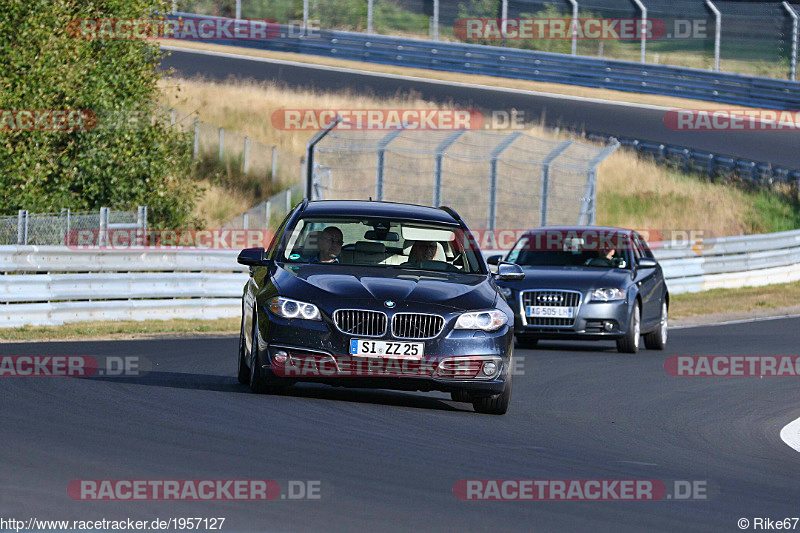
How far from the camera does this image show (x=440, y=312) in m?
10.2

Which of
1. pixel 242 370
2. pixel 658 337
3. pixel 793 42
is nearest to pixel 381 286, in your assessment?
pixel 242 370

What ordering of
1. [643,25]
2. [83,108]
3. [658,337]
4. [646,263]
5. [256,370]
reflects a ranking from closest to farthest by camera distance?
A: [256,370], [646,263], [658,337], [83,108], [643,25]

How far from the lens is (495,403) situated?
428 inches

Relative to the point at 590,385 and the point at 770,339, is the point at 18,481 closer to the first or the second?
the point at 590,385

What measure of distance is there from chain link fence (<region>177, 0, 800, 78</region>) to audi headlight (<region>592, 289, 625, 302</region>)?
824 inches

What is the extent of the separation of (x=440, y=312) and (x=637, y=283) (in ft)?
26.5

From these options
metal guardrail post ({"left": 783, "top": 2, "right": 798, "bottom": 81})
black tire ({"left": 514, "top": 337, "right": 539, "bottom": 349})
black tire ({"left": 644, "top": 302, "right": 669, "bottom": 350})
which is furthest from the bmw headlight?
metal guardrail post ({"left": 783, "top": 2, "right": 798, "bottom": 81})

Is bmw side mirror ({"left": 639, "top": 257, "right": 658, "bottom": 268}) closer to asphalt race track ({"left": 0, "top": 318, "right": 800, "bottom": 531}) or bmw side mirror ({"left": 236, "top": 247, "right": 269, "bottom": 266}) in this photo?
asphalt race track ({"left": 0, "top": 318, "right": 800, "bottom": 531})

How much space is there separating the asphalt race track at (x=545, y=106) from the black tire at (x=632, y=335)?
19.9 metres

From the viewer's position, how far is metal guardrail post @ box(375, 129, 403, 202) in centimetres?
2571

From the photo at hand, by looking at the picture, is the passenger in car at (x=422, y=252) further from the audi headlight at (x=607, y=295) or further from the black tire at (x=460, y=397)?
the audi headlight at (x=607, y=295)

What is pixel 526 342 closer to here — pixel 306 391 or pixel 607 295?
pixel 607 295

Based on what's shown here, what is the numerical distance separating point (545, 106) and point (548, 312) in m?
22.9

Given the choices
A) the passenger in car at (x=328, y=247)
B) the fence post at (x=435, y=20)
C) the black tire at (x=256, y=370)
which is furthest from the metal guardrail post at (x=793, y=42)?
the black tire at (x=256, y=370)
